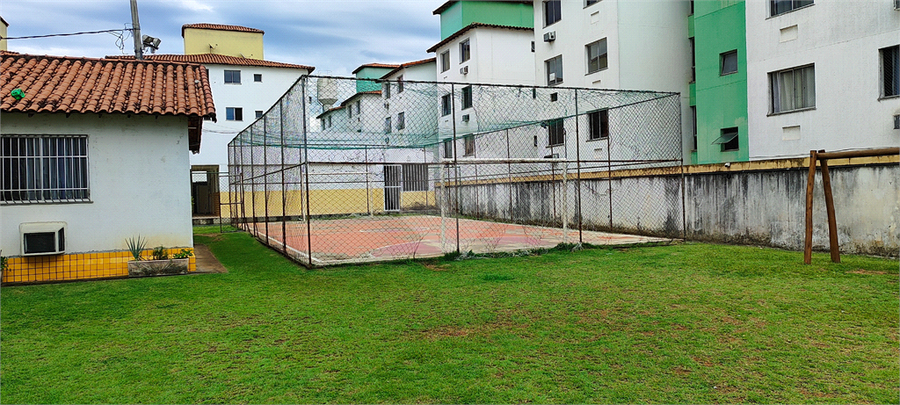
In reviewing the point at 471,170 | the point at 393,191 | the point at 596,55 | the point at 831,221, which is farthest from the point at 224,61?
the point at 831,221

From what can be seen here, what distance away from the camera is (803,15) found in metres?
15.0

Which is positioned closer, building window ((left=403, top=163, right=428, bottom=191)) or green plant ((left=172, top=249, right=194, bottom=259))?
green plant ((left=172, top=249, right=194, bottom=259))

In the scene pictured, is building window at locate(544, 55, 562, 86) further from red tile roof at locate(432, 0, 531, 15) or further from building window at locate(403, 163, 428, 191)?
red tile roof at locate(432, 0, 531, 15)

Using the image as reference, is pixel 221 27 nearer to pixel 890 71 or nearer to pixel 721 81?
pixel 721 81

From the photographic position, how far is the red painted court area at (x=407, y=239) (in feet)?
36.8

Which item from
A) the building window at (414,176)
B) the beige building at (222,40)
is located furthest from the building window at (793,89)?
the beige building at (222,40)

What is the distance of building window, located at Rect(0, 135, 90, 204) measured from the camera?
8844 millimetres

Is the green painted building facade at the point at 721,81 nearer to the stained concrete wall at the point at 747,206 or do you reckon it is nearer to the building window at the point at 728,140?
the building window at the point at 728,140

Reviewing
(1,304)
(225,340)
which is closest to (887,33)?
(225,340)

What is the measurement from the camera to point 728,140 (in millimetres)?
17938

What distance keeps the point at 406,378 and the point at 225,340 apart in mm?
2038

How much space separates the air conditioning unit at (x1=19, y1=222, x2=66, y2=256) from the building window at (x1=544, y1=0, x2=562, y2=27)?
19.2 meters

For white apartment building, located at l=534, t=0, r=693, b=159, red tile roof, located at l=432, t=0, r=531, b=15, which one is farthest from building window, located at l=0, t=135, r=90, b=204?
red tile roof, located at l=432, t=0, r=531, b=15

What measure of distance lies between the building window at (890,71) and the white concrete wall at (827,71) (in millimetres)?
142
